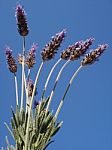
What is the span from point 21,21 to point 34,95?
0.63 m

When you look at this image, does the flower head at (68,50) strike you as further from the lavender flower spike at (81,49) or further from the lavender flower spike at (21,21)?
the lavender flower spike at (21,21)

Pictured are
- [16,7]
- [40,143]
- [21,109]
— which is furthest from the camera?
[16,7]

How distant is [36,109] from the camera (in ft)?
9.10

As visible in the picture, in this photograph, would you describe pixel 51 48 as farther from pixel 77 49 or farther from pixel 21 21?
pixel 21 21

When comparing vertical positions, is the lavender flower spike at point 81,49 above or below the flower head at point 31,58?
below

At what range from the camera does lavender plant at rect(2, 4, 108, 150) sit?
257cm

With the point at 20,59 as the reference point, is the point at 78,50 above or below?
below

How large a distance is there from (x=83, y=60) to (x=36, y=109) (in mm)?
562

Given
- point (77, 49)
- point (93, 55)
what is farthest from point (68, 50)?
point (93, 55)

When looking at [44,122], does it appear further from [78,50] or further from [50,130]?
[78,50]

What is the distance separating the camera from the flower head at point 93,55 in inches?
107

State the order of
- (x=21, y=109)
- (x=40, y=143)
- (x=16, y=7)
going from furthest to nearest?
(x=16, y=7), (x=21, y=109), (x=40, y=143)

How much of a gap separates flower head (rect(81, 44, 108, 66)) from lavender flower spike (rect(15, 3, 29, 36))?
561mm

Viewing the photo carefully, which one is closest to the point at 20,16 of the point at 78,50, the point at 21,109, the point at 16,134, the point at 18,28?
the point at 18,28
